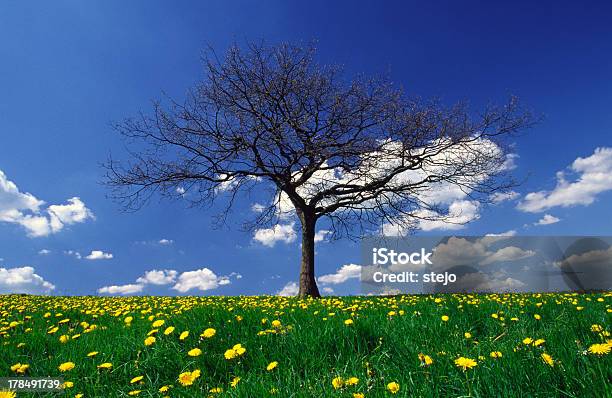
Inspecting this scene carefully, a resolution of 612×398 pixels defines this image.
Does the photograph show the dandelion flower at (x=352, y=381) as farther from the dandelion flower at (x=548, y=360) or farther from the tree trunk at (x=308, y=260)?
the tree trunk at (x=308, y=260)

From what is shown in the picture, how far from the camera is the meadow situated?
227cm

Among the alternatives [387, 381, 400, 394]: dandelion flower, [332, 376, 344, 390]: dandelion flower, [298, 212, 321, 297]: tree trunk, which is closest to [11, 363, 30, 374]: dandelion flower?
[332, 376, 344, 390]: dandelion flower

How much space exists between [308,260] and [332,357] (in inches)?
503

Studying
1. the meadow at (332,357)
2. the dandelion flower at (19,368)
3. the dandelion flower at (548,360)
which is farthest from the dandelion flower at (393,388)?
the dandelion flower at (19,368)

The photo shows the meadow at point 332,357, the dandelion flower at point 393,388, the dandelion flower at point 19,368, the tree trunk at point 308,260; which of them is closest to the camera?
the dandelion flower at point 393,388

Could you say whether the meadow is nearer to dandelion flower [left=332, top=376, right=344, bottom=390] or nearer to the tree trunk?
dandelion flower [left=332, top=376, right=344, bottom=390]

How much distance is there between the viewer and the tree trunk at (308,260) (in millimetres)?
15867

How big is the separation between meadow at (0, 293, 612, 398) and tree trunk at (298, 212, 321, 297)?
10800 mm

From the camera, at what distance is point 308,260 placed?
16.0 m

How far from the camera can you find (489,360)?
2.54 metres

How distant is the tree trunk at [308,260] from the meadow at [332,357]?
425 inches

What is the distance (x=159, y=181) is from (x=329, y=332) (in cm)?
1302

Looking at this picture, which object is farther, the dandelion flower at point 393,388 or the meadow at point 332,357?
the meadow at point 332,357

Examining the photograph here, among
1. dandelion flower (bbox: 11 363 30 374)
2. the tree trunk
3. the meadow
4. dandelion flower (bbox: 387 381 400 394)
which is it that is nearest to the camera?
dandelion flower (bbox: 387 381 400 394)
